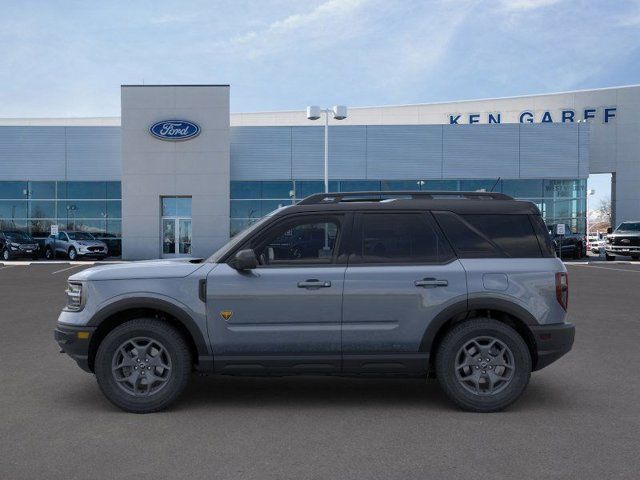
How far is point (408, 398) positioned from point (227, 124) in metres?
28.9

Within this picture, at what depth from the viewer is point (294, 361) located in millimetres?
4840

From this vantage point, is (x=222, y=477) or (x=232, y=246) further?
(x=232, y=246)

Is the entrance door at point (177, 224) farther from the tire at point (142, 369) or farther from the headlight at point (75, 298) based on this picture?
the tire at point (142, 369)

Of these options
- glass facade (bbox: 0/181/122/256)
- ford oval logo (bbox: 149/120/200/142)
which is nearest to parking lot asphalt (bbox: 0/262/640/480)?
ford oval logo (bbox: 149/120/200/142)

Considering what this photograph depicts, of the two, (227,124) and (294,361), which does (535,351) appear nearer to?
(294,361)

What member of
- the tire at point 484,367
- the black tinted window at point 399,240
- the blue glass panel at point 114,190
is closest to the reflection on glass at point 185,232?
the blue glass panel at point 114,190

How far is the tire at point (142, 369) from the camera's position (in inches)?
192

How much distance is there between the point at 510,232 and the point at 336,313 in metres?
1.65

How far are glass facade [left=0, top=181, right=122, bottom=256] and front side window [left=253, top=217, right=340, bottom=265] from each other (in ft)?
105

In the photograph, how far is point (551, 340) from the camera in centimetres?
493

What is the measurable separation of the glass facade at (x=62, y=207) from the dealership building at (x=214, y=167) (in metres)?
0.06

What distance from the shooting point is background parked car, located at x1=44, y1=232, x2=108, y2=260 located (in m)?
30.6

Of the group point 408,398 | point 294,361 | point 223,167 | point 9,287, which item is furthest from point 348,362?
point 223,167

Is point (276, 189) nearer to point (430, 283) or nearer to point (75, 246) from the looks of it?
point (75, 246)
